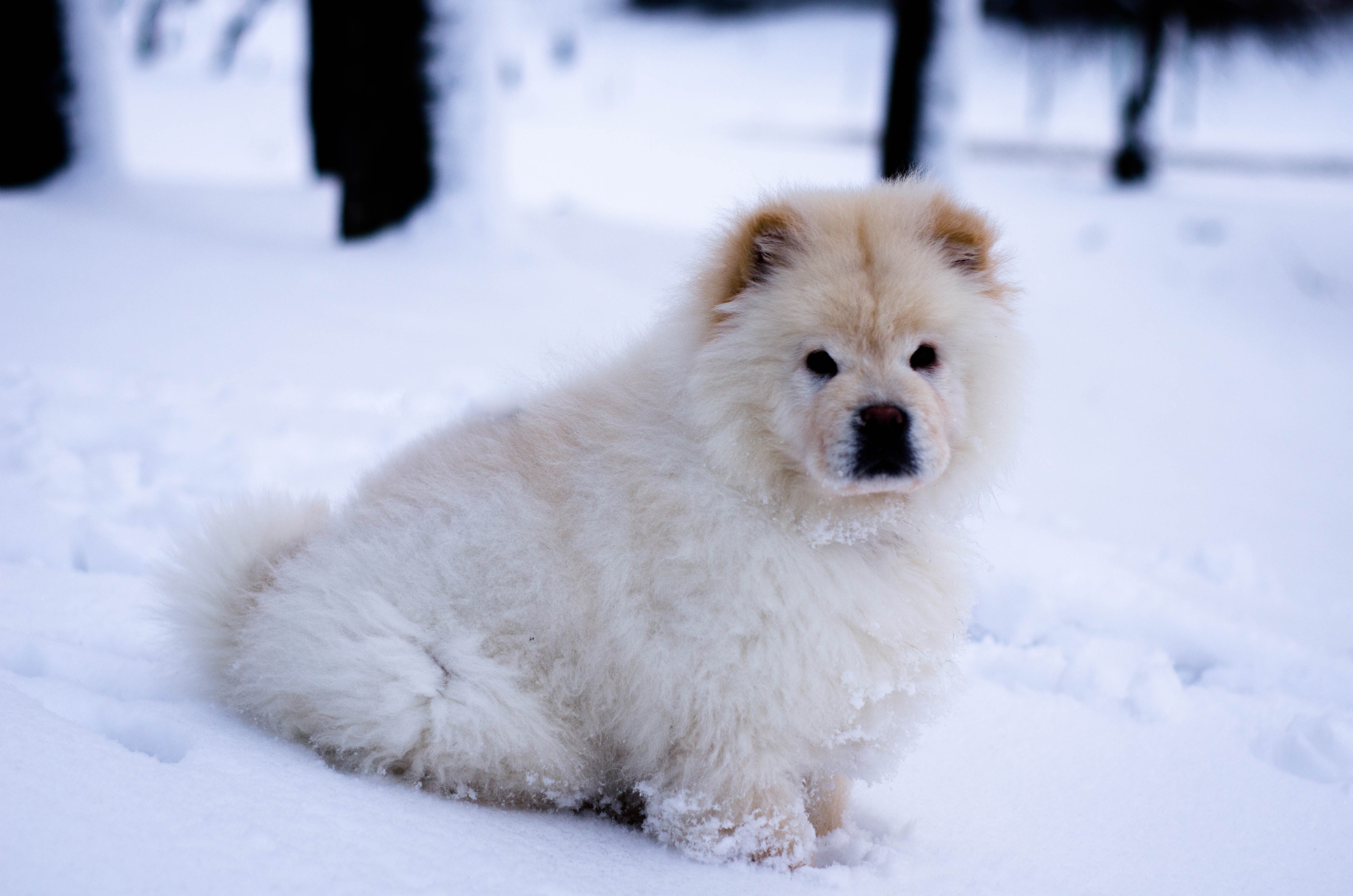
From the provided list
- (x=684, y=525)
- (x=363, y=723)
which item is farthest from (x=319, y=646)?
(x=684, y=525)

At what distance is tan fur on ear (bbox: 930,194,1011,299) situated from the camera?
87.0 inches

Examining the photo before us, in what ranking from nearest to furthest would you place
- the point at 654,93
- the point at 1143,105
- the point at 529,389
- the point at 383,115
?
1. the point at 529,389
2. the point at 383,115
3. the point at 1143,105
4. the point at 654,93

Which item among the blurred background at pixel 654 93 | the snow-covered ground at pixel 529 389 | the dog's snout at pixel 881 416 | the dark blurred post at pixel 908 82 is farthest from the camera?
the dark blurred post at pixel 908 82

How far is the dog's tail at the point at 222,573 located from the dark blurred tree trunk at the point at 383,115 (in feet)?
15.5

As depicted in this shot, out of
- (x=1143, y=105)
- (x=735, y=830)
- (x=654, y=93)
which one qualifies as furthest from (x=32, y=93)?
(x=654, y=93)

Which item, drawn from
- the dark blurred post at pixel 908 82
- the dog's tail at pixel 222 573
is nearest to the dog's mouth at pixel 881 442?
the dog's tail at pixel 222 573

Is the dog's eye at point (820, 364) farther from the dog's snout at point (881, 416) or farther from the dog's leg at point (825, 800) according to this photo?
the dog's leg at point (825, 800)

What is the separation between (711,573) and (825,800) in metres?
0.68

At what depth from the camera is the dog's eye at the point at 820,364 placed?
209 cm

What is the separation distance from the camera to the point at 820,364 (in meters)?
2.09

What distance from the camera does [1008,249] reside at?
2.42m

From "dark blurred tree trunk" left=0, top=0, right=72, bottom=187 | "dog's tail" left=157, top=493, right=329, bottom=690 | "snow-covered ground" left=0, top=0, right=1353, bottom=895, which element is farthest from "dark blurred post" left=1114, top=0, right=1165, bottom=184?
"dog's tail" left=157, top=493, right=329, bottom=690

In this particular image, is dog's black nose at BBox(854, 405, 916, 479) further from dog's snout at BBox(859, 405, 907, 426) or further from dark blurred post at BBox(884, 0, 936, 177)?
dark blurred post at BBox(884, 0, 936, 177)

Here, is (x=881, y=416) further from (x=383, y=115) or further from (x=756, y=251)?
(x=383, y=115)
